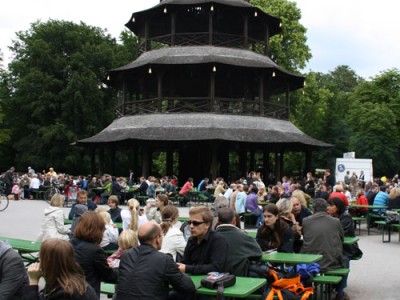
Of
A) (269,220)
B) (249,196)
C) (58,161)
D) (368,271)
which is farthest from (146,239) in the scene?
(58,161)

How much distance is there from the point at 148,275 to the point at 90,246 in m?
0.89

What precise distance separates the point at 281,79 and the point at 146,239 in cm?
3165

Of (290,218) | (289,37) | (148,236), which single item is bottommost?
(290,218)

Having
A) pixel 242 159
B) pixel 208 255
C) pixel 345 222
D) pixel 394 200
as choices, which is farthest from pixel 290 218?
pixel 242 159

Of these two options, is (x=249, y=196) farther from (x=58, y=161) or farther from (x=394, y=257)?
(x=58, y=161)

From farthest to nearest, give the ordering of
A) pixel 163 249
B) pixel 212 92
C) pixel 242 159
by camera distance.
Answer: pixel 242 159
pixel 212 92
pixel 163 249

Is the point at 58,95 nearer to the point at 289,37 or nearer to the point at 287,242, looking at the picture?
the point at 289,37

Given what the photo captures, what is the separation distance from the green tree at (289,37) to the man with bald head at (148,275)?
44.8m

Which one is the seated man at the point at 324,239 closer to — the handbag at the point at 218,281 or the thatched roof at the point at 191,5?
the handbag at the point at 218,281

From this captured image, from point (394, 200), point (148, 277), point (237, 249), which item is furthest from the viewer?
point (394, 200)

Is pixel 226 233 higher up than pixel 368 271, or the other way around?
pixel 226 233

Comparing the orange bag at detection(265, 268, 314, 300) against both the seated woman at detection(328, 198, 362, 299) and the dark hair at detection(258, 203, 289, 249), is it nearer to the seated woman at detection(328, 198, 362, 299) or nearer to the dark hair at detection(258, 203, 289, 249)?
the dark hair at detection(258, 203, 289, 249)

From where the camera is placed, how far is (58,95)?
51.8 m

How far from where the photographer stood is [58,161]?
5075 cm
